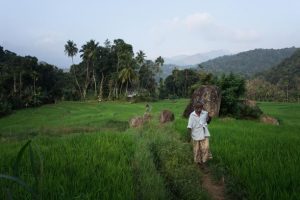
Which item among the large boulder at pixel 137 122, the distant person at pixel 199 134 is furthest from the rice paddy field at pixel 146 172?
the large boulder at pixel 137 122

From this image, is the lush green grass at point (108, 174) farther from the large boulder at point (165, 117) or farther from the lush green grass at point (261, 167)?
the large boulder at point (165, 117)

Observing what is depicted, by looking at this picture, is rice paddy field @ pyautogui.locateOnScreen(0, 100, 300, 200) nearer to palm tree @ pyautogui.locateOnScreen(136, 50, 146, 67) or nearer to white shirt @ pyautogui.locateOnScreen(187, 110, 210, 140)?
white shirt @ pyautogui.locateOnScreen(187, 110, 210, 140)

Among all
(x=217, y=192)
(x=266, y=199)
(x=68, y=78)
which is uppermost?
(x=68, y=78)

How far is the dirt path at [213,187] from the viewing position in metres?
6.54

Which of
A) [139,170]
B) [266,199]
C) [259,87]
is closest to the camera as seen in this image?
[266,199]

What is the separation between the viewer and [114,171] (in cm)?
620

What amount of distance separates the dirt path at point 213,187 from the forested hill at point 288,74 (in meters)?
86.7

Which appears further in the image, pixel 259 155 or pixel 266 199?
pixel 259 155

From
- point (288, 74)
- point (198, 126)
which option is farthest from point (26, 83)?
point (288, 74)

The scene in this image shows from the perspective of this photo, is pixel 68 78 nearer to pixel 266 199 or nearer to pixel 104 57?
pixel 104 57

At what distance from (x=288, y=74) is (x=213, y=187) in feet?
334

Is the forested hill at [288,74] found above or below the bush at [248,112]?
above

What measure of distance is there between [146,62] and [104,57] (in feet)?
60.0

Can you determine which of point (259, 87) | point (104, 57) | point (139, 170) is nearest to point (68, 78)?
point (104, 57)
